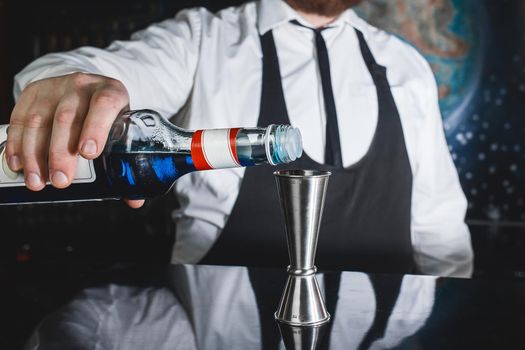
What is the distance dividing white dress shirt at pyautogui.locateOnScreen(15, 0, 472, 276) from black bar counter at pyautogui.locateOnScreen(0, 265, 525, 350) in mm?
461

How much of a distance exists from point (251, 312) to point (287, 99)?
781 millimetres

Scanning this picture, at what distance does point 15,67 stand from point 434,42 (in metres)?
1.66

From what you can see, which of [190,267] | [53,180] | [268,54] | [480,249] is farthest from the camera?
[480,249]

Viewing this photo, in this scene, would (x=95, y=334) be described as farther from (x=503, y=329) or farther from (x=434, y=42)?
(x=434, y=42)

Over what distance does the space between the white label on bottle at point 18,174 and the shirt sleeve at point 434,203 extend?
961mm

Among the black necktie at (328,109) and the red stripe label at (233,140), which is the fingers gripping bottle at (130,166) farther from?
the black necktie at (328,109)

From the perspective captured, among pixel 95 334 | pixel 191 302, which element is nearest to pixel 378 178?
pixel 191 302

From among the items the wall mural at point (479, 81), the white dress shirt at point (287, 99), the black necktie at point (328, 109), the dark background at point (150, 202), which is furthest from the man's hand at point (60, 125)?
the wall mural at point (479, 81)

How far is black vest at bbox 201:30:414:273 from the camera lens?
4.37 ft

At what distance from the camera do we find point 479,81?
7.25 ft

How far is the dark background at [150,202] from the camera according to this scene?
85.4 inches

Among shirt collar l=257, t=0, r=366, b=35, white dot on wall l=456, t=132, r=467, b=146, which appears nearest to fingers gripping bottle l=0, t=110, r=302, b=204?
shirt collar l=257, t=0, r=366, b=35

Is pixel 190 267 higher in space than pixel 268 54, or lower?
lower

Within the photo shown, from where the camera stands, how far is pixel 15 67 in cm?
234
